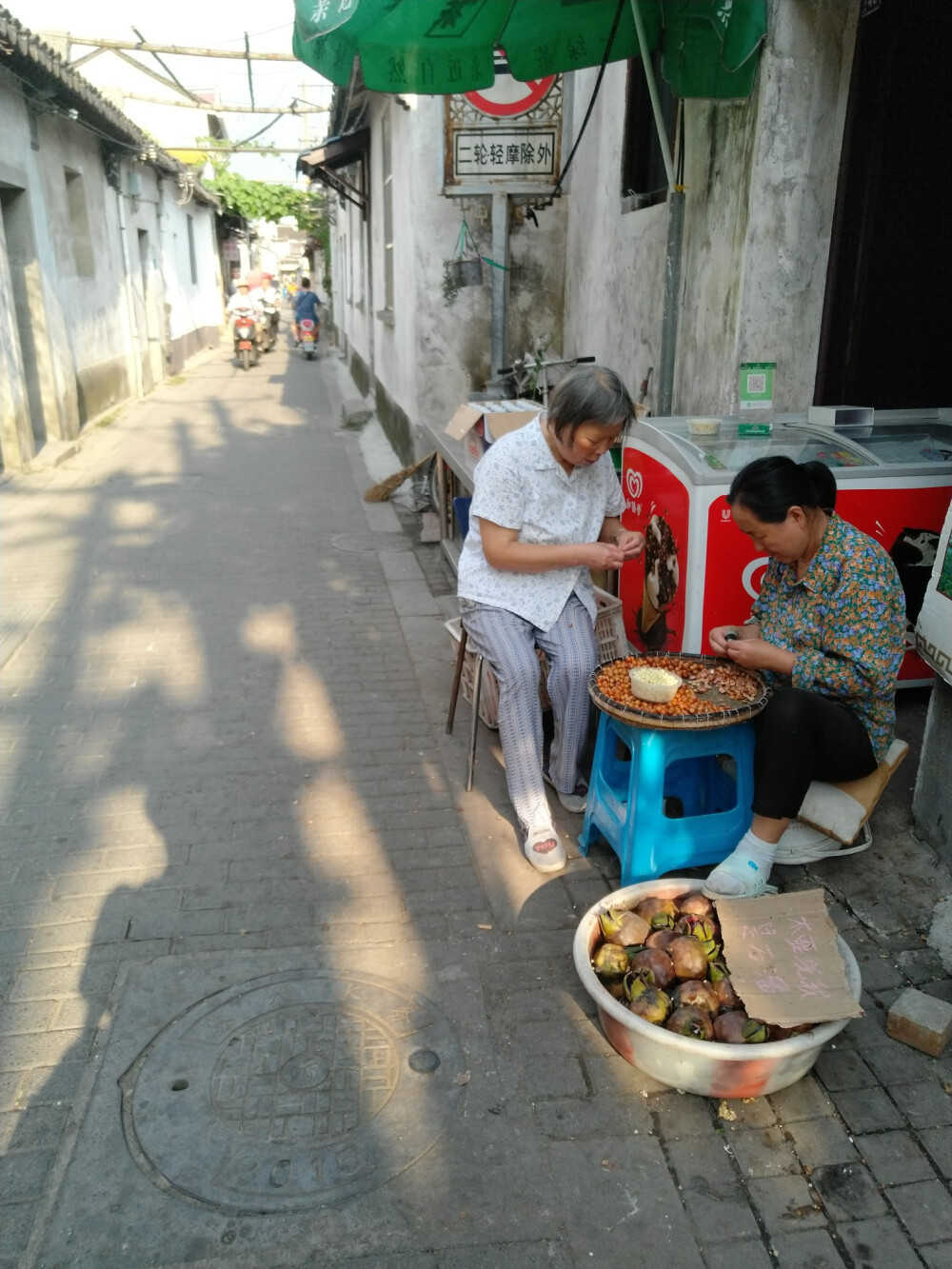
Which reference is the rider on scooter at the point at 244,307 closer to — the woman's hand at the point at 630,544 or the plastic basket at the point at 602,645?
the plastic basket at the point at 602,645

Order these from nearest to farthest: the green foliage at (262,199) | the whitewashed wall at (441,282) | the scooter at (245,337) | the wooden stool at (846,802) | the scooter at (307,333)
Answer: the wooden stool at (846,802) < the whitewashed wall at (441,282) < the scooter at (245,337) < the scooter at (307,333) < the green foliage at (262,199)

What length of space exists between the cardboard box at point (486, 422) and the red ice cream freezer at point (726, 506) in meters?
1.65

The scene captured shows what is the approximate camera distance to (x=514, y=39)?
4.71m

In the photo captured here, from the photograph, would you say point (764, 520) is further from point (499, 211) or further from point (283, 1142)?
point (499, 211)

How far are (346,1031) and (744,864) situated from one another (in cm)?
126

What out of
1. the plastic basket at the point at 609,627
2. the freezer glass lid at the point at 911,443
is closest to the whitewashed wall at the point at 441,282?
the freezer glass lid at the point at 911,443

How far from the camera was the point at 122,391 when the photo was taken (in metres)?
15.0

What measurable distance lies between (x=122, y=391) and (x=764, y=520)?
14109mm

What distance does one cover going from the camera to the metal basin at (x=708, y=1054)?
87.4 inches

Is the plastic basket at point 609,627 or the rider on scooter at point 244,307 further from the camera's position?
the rider on scooter at point 244,307

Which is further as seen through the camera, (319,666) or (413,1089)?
(319,666)

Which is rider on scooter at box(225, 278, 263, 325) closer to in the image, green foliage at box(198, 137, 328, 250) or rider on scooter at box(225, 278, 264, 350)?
rider on scooter at box(225, 278, 264, 350)

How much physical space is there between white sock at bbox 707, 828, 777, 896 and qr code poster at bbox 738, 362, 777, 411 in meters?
1.90

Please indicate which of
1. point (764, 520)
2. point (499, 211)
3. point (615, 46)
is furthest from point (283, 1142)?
A: point (499, 211)
